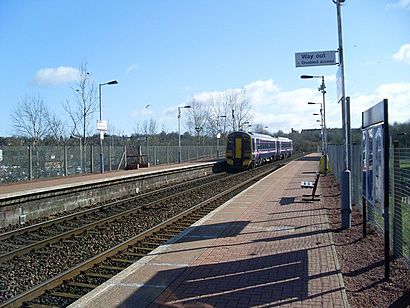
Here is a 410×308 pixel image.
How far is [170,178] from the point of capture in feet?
86.7

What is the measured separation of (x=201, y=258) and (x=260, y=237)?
6.53ft

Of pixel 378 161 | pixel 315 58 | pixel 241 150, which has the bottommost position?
pixel 378 161

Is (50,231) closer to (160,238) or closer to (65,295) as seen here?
(160,238)

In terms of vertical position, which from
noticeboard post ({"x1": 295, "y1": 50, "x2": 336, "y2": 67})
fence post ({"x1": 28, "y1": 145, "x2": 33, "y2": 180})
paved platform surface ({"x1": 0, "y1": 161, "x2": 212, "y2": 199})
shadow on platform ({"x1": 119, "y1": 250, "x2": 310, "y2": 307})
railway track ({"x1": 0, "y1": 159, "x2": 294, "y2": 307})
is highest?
noticeboard post ({"x1": 295, "y1": 50, "x2": 336, "y2": 67})

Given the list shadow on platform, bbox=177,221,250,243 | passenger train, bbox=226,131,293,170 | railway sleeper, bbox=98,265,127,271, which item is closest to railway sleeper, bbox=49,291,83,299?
railway sleeper, bbox=98,265,127,271

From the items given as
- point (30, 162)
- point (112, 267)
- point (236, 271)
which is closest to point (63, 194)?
point (112, 267)

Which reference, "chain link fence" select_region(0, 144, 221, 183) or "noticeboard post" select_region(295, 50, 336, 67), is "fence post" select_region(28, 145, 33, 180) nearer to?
"chain link fence" select_region(0, 144, 221, 183)

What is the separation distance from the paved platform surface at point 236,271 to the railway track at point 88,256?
72 centimetres

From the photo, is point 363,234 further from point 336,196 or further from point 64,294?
point 336,196

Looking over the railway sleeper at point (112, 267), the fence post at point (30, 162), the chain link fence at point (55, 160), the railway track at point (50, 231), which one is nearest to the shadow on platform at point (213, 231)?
the railway sleeper at point (112, 267)

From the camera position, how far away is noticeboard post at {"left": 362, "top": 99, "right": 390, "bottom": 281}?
5703 mm

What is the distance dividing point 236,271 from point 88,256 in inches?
139

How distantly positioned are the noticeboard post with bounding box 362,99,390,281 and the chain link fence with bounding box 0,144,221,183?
17.8 meters

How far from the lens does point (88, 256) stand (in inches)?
332
